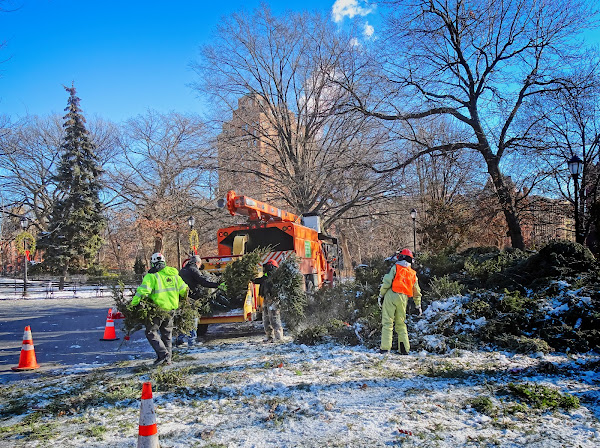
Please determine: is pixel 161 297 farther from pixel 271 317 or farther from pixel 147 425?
pixel 147 425

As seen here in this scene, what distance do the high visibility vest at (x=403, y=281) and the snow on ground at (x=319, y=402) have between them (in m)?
1.01

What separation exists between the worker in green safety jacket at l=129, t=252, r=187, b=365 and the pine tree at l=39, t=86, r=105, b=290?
31887mm

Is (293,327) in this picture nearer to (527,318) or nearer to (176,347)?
(176,347)

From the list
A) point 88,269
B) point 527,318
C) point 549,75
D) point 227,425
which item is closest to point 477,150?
point 549,75

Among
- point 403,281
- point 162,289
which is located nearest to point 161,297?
point 162,289

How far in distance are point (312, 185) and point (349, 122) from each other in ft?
12.5

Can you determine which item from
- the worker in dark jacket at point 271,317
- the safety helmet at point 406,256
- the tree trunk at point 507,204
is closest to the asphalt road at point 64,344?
the worker in dark jacket at point 271,317

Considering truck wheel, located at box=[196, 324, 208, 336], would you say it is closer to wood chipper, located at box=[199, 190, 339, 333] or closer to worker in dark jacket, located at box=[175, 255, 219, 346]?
wood chipper, located at box=[199, 190, 339, 333]

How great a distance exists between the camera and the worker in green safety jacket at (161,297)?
662cm

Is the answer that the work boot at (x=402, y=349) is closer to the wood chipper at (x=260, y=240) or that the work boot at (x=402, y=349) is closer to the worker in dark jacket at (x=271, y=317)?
the worker in dark jacket at (x=271, y=317)

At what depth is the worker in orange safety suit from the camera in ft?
23.2

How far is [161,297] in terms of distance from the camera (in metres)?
6.71

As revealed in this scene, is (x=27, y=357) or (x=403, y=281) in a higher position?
(x=403, y=281)

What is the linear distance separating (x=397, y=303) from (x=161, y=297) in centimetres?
370
